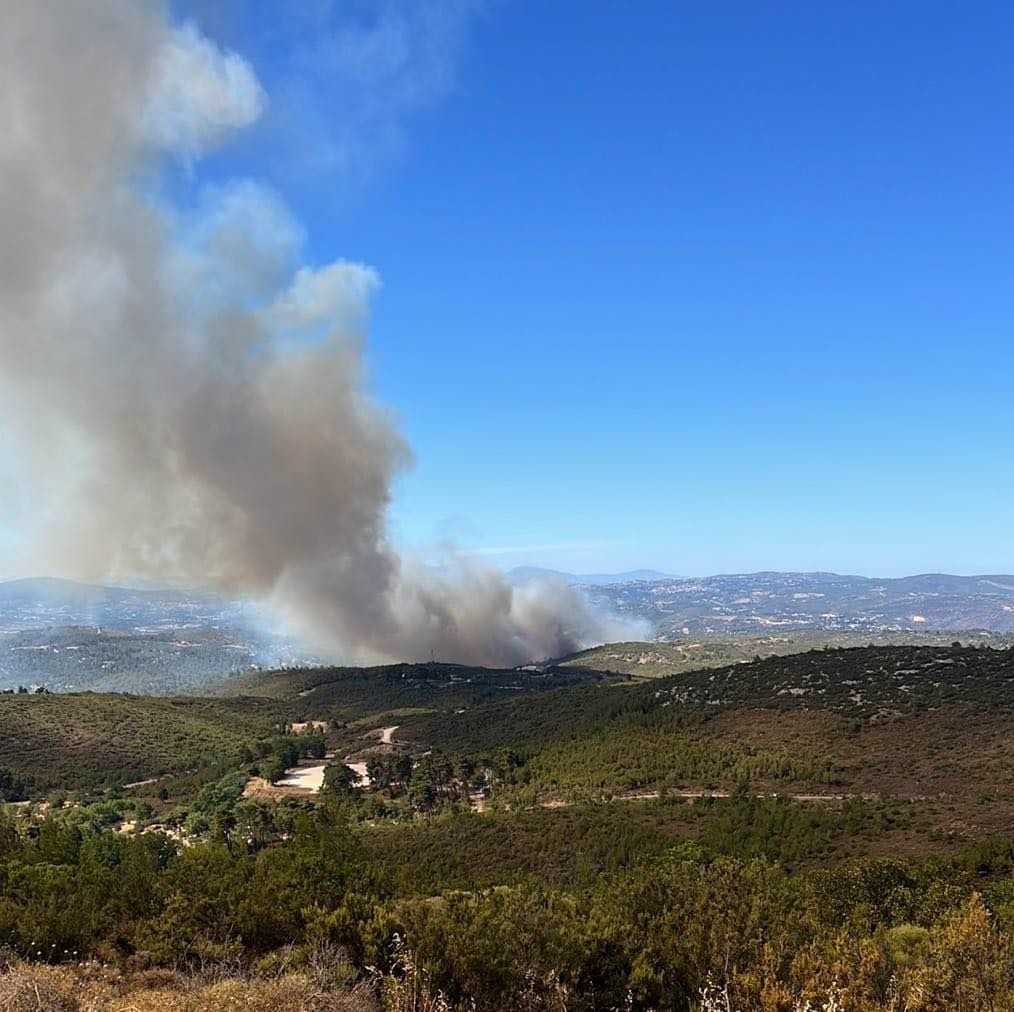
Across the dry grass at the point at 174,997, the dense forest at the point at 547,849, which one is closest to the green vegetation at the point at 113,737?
the dense forest at the point at 547,849

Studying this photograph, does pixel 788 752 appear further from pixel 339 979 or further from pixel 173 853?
pixel 339 979

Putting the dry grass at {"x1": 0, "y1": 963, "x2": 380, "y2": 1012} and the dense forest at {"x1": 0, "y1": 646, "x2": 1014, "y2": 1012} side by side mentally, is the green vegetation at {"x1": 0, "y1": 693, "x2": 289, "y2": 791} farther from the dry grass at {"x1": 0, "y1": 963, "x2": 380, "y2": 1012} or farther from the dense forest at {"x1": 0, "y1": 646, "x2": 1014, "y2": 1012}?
the dry grass at {"x1": 0, "y1": 963, "x2": 380, "y2": 1012}

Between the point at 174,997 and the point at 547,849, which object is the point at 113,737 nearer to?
the point at 547,849

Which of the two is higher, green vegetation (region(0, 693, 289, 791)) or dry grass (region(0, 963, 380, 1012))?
dry grass (region(0, 963, 380, 1012))

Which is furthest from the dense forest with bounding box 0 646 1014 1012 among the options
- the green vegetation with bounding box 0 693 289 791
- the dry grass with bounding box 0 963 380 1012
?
the green vegetation with bounding box 0 693 289 791

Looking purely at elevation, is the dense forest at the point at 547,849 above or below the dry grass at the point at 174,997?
below

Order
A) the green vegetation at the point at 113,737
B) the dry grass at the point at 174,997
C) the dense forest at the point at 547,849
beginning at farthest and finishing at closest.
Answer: the green vegetation at the point at 113,737 → the dense forest at the point at 547,849 → the dry grass at the point at 174,997

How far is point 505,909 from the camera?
56.5 ft

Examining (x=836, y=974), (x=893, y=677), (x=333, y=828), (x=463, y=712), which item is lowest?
(x=463, y=712)

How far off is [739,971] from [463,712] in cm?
10341

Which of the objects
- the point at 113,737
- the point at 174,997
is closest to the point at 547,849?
the point at 174,997

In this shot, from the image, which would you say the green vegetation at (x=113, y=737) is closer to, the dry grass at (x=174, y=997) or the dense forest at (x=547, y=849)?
the dense forest at (x=547, y=849)

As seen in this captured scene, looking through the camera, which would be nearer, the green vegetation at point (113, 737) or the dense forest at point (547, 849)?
the dense forest at point (547, 849)


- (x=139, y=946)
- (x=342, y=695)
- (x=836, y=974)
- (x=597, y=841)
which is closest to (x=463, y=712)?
(x=342, y=695)
